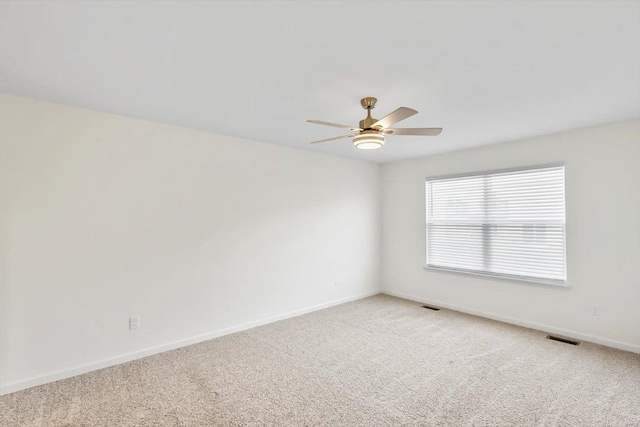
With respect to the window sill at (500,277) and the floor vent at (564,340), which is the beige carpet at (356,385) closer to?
the floor vent at (564,340)

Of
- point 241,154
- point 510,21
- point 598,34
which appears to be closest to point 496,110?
point 598,34

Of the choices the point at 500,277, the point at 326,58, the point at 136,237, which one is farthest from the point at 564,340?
the point at 136,237

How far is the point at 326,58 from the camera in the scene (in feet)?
6.48

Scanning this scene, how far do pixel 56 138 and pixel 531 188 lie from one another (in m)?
5.14

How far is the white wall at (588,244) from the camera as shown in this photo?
3.26 m

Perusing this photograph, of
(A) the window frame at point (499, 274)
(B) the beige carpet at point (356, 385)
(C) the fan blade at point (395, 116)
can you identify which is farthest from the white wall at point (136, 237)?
(C) the fan blade at point (395, 116)

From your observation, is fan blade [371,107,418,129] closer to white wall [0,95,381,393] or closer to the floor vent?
white wall [0,95,381,393]

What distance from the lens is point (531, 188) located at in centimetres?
396

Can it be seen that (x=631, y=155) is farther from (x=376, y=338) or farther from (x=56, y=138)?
(x=56, y=138)

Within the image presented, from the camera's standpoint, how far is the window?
3.79m

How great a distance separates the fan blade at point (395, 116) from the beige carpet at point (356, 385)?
2109 millimetres

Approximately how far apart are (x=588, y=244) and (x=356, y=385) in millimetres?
3069

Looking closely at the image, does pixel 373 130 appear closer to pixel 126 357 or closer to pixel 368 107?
pixel 368 107

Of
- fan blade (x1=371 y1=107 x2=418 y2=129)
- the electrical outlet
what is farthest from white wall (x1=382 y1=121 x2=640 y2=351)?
the electrical outlet
